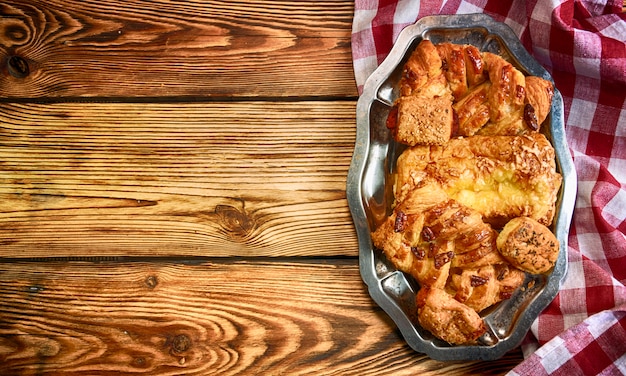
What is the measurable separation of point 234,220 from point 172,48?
60 centimetres

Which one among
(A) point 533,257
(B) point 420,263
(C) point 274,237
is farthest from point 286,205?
(A) point 533,257

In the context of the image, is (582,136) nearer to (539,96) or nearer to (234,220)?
(539,96)

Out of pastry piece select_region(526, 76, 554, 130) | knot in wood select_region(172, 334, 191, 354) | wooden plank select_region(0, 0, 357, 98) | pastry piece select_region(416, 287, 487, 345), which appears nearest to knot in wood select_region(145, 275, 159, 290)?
knot in wood select_region(172, 334, 191, 354)

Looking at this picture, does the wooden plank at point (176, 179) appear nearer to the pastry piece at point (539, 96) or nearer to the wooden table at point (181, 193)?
the wooden table at point (181, 193)

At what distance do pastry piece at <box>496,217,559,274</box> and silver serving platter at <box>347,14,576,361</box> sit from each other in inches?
3.8

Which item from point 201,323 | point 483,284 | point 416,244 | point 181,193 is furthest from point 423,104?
point 201,323

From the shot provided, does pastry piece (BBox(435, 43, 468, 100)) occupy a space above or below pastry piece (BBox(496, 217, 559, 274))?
above

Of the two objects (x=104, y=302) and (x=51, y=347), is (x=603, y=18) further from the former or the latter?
(x=51, y=347)

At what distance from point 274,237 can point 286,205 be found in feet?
0.36

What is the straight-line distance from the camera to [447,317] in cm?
162

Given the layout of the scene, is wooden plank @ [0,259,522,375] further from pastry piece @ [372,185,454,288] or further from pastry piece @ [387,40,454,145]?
pastry piece @ [387,40,454,145]

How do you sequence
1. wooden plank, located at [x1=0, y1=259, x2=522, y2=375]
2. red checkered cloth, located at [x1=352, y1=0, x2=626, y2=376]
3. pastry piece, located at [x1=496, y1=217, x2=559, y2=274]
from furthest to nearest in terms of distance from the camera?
wooden plank, located at [x1=0, y1=259, x2=522, y2=375] → red checkered cloth, located at [x1=352, y1=0, x2=626, y2=376] → pastry piece, located at [x1=496, y1=217, x2=559, y2=274]

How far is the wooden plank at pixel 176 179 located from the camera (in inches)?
74.7

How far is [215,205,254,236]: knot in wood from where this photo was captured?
6.24 feet
